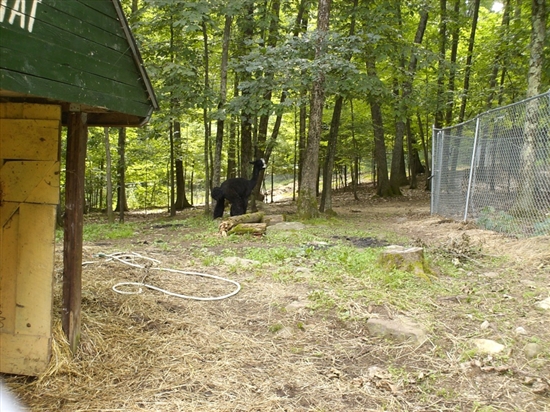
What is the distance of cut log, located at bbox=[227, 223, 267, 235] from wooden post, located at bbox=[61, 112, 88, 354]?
15.3 ft

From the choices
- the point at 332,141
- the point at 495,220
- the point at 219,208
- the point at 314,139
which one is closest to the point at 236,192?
the point at 219,208

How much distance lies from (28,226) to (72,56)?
3.82ft

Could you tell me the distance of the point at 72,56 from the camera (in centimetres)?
234

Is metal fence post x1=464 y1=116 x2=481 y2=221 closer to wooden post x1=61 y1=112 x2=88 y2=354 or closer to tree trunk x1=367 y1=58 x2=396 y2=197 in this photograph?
wooden post x1=61 y1=112 x2=88 y2=354

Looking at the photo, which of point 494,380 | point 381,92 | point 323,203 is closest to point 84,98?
point 494,380

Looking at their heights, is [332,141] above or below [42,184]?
above

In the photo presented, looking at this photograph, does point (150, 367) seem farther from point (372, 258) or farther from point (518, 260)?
Answer: point (518, 260)

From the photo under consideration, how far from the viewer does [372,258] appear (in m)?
5.39

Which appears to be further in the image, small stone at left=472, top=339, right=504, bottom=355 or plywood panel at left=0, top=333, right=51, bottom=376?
small stone at left=472, top=339, right=504, bottom=355

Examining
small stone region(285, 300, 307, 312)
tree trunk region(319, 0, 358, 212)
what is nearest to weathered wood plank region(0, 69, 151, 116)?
small stone region(285, 300, 307, 312)

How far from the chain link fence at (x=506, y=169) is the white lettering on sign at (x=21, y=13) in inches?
235

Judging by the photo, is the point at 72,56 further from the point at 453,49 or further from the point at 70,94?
the point at 453,49

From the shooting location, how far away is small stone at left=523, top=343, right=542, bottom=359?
3.02 metres

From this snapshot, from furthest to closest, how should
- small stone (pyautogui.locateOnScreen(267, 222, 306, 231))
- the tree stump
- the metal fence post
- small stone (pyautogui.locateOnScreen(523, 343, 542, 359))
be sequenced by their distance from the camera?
small stone (pyautogui.locateOnScreen(267, 222, 306, 231)) → the metal fence post → the tree stump → small stone (pyautogui.locateOnScreen(523, 343, 542, 359))
